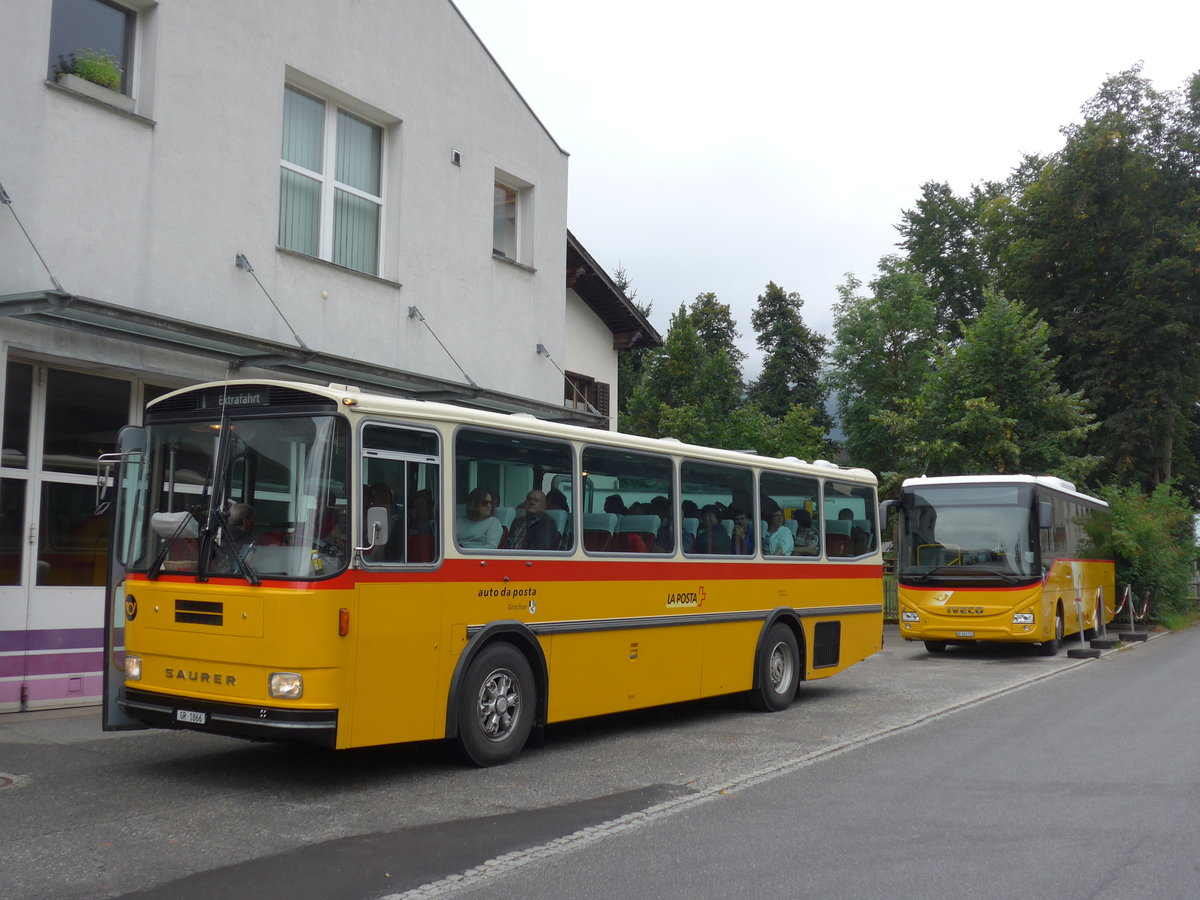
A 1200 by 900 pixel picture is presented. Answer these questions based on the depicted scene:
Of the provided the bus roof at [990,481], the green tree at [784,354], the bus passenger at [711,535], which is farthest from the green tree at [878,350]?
the bus passenger at [711,535]

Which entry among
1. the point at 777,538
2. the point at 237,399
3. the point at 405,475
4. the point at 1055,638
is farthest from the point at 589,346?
the point at 237,399

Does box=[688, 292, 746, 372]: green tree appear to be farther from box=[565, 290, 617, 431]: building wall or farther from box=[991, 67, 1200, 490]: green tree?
box=[565, 290, 617, 431]: building wall

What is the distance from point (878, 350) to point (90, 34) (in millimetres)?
46212

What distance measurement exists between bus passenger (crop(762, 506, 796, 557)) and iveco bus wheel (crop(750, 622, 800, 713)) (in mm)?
790

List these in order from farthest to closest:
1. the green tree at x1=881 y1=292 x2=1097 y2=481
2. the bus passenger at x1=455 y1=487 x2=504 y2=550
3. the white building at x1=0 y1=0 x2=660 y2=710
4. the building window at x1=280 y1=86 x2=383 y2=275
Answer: the green tree at x1=881 y1=292 x2=1097 y2=481 < the building window at x1=280 y1=86 x2=383 y2=275 < the white building at x1=0 y1=0 x2=660 y2=710 < the bus passenger at x1=455 y1=487 x2=504 y2=550

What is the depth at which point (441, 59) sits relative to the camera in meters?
16.4

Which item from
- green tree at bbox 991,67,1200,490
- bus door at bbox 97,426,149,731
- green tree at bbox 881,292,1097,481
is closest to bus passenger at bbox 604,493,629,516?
bus door at bbox 97,426,149,731

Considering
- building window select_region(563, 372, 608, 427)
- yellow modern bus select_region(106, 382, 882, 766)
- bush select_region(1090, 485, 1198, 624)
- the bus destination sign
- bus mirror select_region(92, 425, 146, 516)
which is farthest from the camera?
bush select_region(1090, 485, 1198, 624)

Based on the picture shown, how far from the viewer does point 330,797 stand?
7.62m

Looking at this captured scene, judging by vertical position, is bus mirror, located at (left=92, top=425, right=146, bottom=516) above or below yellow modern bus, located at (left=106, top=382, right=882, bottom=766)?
above

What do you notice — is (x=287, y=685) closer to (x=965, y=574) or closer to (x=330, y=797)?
(x=330, y=797)

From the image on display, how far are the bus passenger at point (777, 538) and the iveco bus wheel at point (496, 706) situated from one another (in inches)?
162

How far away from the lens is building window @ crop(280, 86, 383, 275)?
561 inches

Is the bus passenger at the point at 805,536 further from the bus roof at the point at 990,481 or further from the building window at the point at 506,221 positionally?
the bus roof at the point at 990,481
